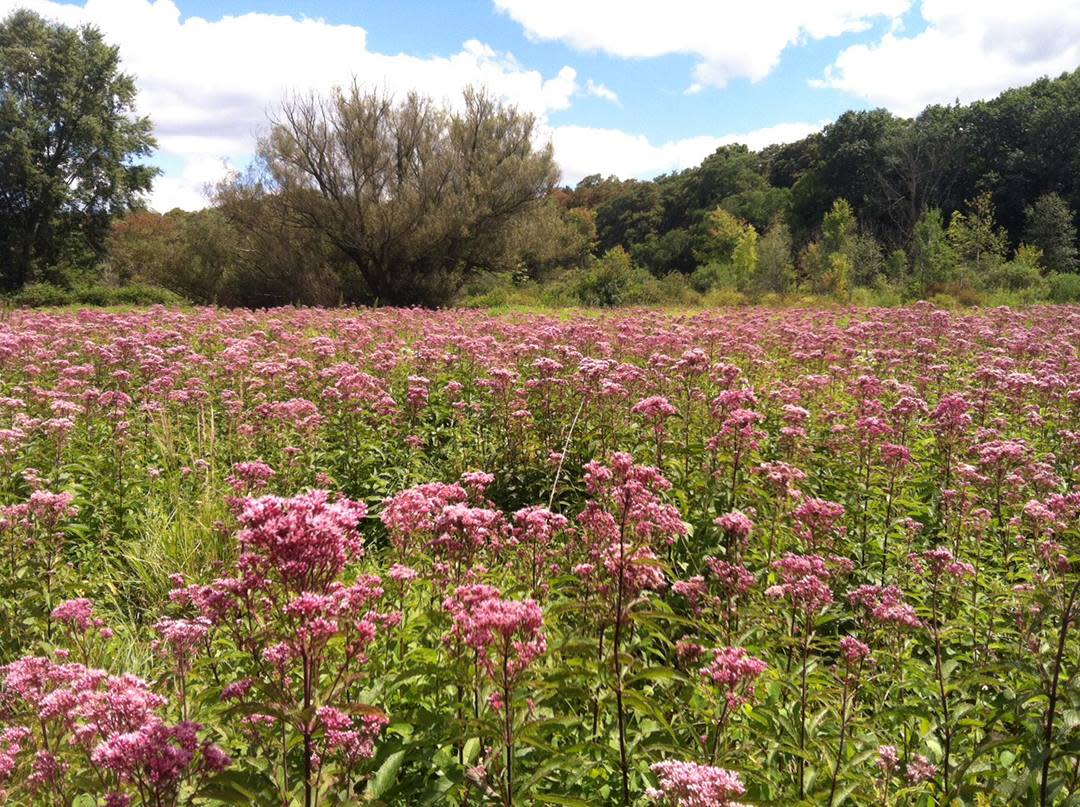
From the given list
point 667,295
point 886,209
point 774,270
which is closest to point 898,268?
point 774,270

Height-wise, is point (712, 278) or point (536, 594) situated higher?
point (712, 278)

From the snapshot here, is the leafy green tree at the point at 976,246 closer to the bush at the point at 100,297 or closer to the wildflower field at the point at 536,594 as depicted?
the wildflower field at the point at 536,594

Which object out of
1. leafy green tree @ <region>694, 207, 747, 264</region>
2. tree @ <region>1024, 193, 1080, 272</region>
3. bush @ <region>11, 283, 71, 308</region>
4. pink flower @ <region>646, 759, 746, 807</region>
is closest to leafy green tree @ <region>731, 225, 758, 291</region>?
leafy green tree @ <region>694, 207, 747, 264</region>

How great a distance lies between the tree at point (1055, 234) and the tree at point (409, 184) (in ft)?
113

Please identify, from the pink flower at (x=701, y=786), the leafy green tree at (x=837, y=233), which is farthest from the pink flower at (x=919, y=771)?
the leafy green tree at (x=837, y=233)

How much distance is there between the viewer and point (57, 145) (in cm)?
4050

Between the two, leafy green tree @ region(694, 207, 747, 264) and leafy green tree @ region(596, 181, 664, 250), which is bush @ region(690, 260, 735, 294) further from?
leafy green tree @ region(596, 181, 664, 250)

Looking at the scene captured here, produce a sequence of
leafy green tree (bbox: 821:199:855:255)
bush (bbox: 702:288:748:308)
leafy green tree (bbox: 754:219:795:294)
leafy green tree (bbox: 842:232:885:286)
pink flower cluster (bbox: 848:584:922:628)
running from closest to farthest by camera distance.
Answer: pink flower cluster (bbox: 848:584:922:628) < bush (bbox: 702:288:748:308) < leafy green tree (bbox: 754:219:795:294) < leafy green tree (bbox: 842:232:885:286) < leafy green tree (bbox: 821:199:855:255)

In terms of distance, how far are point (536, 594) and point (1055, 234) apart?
55.1 meters

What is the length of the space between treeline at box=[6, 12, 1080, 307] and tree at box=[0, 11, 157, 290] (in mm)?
95

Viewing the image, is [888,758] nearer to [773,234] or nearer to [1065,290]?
[1065,290]

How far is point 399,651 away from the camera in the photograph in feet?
11.0

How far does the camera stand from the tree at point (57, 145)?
3850cm

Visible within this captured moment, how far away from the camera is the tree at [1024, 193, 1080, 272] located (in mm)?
43375
